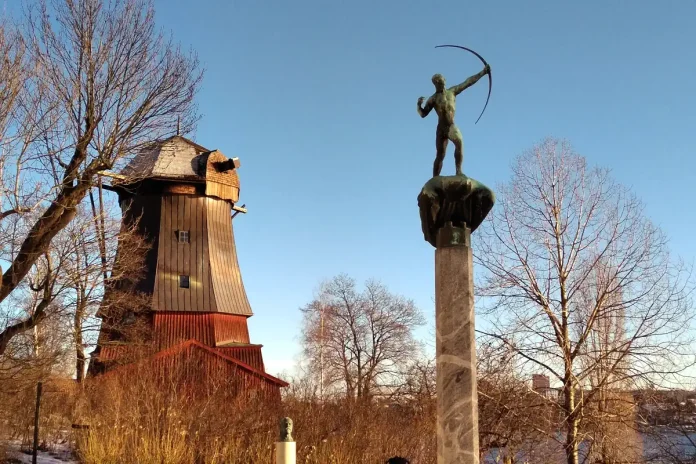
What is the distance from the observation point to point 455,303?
6.59 meters

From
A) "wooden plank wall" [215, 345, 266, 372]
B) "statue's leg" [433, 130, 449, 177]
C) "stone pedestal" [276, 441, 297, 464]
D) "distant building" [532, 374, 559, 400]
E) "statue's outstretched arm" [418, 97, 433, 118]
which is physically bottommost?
"stone pedestal" [276, 441, 297, 464]

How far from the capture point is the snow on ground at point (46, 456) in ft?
45.2

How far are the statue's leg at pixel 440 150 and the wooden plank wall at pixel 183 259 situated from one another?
68.4 feet

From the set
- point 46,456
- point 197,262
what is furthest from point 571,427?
point 197,262

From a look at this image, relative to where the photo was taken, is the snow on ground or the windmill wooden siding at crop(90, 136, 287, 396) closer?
the snow on ground

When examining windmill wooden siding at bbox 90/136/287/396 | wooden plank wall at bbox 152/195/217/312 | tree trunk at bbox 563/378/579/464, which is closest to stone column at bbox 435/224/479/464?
tree trunk at bbox 563/378/579/464

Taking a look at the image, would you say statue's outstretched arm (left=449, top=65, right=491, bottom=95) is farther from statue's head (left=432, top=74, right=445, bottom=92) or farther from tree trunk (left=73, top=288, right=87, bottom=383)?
tree trunk (left=73, top=288, right=87, bottom=383)

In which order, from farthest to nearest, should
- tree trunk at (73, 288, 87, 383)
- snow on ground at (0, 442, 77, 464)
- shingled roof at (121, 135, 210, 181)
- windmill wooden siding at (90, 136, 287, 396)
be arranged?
1. shingled roof at (121, 135, 210, 181)
2. windmill wooden siding at (90, 136, 287, 396)
3. tree trunk at (73, 288, 87, 383)
4. snow on ground at (0, 442, 77, 464)

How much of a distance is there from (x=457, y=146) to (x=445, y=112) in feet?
1.32

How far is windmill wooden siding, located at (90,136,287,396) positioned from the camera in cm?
2603

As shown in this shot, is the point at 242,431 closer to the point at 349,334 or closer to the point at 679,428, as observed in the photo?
the point at 679,428

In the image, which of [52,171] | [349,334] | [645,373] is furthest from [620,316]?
[349,334]

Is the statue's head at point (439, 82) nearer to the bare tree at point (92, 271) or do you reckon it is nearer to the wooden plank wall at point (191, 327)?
the bare tree at point (92, 271)

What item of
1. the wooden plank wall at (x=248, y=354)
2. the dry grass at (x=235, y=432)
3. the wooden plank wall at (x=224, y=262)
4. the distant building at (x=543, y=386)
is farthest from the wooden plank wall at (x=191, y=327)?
the distant building at (x=543, y=386)
